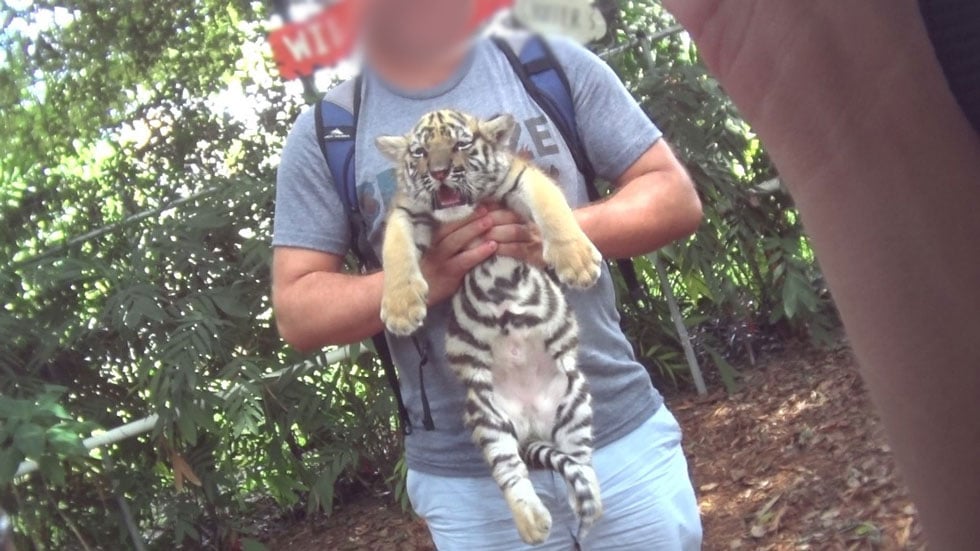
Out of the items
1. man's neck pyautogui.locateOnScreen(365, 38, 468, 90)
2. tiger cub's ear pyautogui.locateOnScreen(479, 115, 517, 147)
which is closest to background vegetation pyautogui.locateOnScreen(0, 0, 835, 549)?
tiger cub's ear pyautogui.locateOnScreen(479, 115, 517, 147)

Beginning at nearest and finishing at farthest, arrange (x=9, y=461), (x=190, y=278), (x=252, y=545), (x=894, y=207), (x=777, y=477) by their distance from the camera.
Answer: (x=894, y=207)
(x=9, y=461)
(x=777, y=477)
(x=190, y=278)
(x=252, y=545)

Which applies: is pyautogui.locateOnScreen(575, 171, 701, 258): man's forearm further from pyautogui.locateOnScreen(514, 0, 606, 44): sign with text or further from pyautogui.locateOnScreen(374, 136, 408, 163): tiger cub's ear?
pyautogui.locateOnScreen(514, 0, 606, 44): sign with text

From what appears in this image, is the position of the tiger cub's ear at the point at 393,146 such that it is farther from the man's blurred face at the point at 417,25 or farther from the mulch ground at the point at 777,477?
the man's blurred face at the point at 417,25

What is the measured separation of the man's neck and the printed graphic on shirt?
57 centimetres

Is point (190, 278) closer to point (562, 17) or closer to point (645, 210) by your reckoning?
point (645, 210)

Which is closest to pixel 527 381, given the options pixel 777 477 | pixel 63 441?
pixel 777 477

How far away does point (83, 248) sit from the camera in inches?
61.1

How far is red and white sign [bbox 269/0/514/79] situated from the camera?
0.24 m

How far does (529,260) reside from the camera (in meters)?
0.83

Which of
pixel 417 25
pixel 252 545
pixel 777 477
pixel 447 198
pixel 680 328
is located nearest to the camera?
pixel 417 25

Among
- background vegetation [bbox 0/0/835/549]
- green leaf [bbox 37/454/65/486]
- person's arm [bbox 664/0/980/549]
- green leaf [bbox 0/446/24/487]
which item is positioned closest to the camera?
person's arm [bbox 664/0/980/549]

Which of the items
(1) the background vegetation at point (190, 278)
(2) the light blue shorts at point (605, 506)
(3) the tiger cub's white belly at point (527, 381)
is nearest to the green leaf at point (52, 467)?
(1) the background vegetation at point (190, 278)

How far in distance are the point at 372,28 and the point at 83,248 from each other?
1.46m

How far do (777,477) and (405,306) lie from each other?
3.05ft
